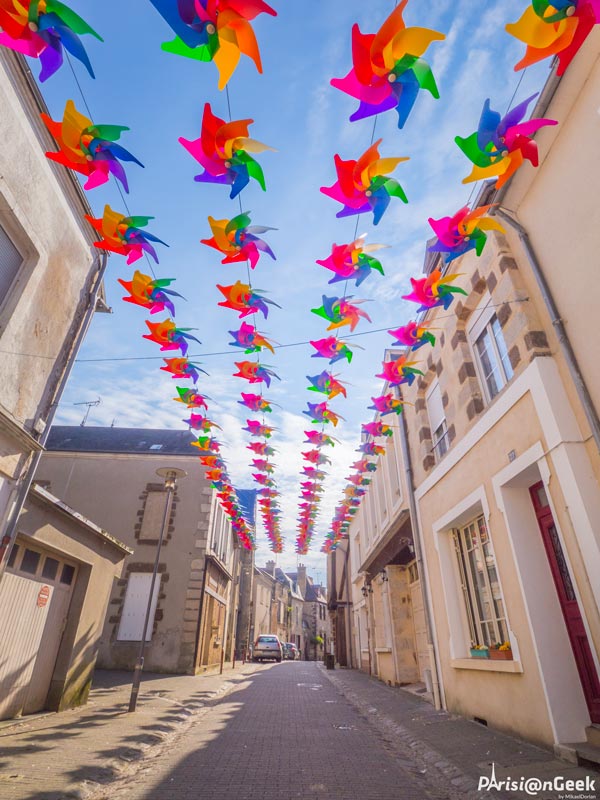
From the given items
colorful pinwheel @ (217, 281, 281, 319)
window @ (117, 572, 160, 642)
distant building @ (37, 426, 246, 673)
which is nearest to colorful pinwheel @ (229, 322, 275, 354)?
colorful pinwheel @ (217, 281, 281, 319)

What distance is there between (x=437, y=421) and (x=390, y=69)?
6.33 m

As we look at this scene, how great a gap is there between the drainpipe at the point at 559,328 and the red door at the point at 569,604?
4.70 ft

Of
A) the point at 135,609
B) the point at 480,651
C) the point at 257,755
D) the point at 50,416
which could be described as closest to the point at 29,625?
the point at 50,416

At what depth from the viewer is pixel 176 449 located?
61.8 feet

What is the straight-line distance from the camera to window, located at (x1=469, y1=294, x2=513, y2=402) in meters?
6.15

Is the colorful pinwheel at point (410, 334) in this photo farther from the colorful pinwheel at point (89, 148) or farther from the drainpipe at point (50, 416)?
the drainpipe at point (50, 416)

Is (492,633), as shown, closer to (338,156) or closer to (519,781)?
(519,781)

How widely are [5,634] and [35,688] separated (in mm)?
1275

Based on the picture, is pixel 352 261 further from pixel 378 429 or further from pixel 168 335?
pixel 378 429

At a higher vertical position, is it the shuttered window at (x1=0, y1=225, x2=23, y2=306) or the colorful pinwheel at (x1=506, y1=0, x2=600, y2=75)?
the shuttered window at (x1=0, y1=225, x2=23, y2=306)

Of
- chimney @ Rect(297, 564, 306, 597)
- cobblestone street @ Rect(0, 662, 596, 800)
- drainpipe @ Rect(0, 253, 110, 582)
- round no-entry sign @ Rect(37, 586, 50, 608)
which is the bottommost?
cobblestone street @ Rect(0, 662, 596, 800)

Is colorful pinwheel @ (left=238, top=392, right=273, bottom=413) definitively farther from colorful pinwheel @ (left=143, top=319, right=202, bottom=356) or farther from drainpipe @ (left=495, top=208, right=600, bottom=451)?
drainpipe @ (left=495, top=208, right=600, bottom=451)

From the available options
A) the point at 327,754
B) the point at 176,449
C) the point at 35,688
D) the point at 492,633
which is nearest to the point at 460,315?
the point at 492,633

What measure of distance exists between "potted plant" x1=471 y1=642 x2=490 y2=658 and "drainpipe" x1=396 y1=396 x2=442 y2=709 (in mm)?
1368
